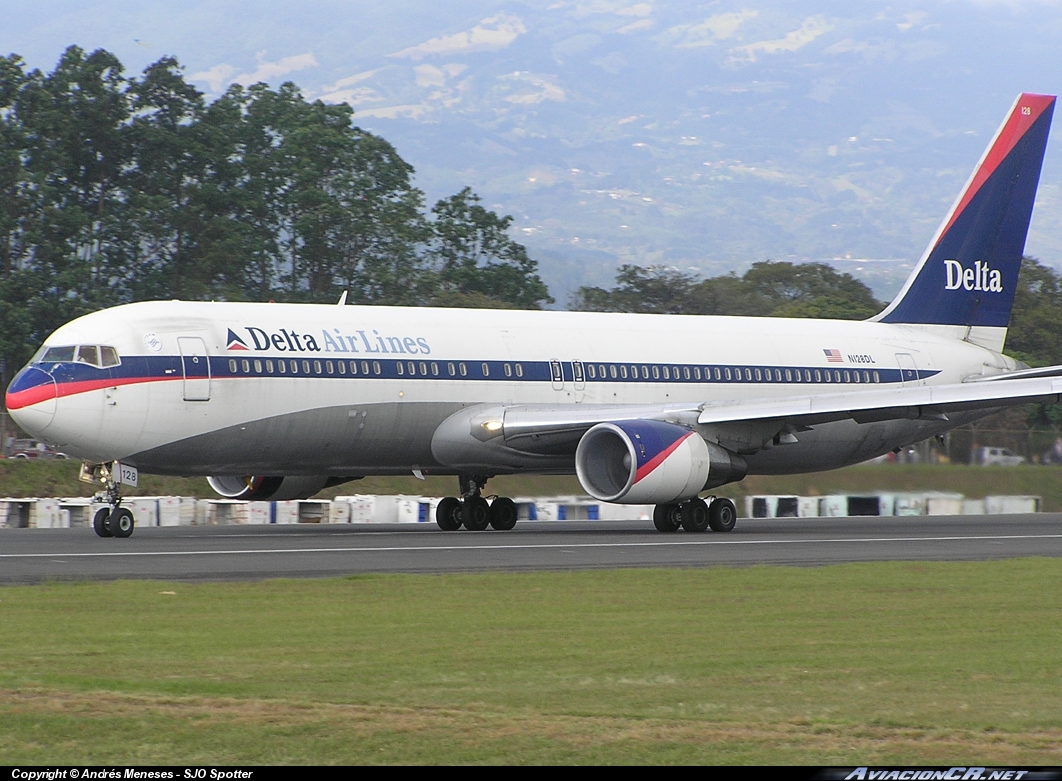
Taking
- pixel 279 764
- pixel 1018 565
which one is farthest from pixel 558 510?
pixel 279 764

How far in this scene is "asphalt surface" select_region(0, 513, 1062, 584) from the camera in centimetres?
1809

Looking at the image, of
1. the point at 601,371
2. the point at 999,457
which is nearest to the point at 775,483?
the point at 999,457

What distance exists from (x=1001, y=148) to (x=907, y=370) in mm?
5970

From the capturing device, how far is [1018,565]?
18.8 meters

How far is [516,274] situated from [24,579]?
217 ft

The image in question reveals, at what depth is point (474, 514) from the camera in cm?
2938

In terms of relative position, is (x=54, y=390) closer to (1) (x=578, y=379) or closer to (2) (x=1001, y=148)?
(1) (x=578, y=379)

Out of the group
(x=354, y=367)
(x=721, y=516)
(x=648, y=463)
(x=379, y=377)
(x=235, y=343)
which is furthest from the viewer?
(x=721, y=516)

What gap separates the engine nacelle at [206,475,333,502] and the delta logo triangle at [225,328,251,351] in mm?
4569

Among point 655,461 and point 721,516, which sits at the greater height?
point 655,461

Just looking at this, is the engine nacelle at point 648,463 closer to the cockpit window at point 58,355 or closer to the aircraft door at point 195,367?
the aircraft door at point 195,367

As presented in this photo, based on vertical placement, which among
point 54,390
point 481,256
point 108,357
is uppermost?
point 481,256

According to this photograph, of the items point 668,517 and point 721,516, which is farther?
point 721,516

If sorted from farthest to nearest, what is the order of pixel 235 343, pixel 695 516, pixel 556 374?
pixel 556 374, pixel 695 516, pixel 235 343
